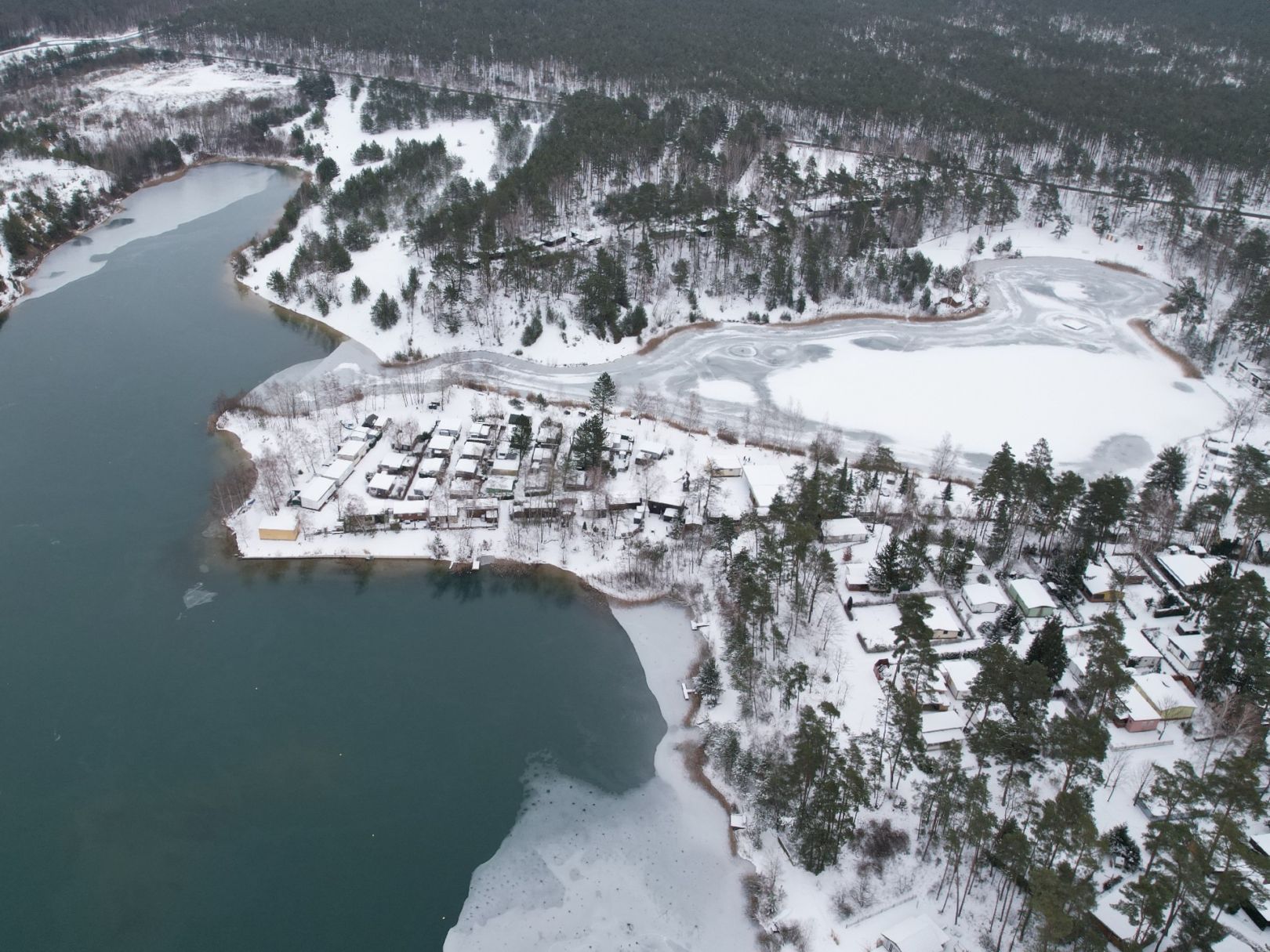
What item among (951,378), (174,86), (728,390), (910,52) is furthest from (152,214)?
(910,52)

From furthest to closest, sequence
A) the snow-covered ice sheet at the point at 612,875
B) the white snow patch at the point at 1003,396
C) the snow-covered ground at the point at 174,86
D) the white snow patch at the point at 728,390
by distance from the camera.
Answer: the snow-covered ground at the point at 174,86
the white snow patch at the point at 728,390
the white snow patch at the point at 1003,396
the snow-covered ice sheet at the point at 612,875

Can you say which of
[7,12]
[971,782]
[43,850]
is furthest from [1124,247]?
[7,12]

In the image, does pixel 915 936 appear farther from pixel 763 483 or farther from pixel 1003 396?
pixel 1003 396

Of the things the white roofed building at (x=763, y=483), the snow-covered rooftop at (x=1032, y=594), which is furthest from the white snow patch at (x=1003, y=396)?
the snow-covered rooftop at (x=1032, y=594)

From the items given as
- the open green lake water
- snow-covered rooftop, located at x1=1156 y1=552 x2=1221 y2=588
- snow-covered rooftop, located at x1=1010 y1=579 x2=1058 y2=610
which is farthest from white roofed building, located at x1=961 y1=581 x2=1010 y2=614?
the open green lake water

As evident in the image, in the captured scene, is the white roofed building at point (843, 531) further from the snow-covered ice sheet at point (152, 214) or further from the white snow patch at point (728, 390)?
the snow-covered ice sheet at point (152, 214)

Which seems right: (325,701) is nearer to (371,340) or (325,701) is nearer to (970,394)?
(371,340)

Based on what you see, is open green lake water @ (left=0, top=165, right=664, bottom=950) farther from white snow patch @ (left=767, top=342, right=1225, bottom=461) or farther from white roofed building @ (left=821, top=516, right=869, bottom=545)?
white snow patch @ (left=767, top=342, right=1225, bottom=461)

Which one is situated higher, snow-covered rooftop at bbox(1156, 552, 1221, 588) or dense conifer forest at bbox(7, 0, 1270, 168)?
dense conifer forest at bbox(7, 0, 1270, 168)
